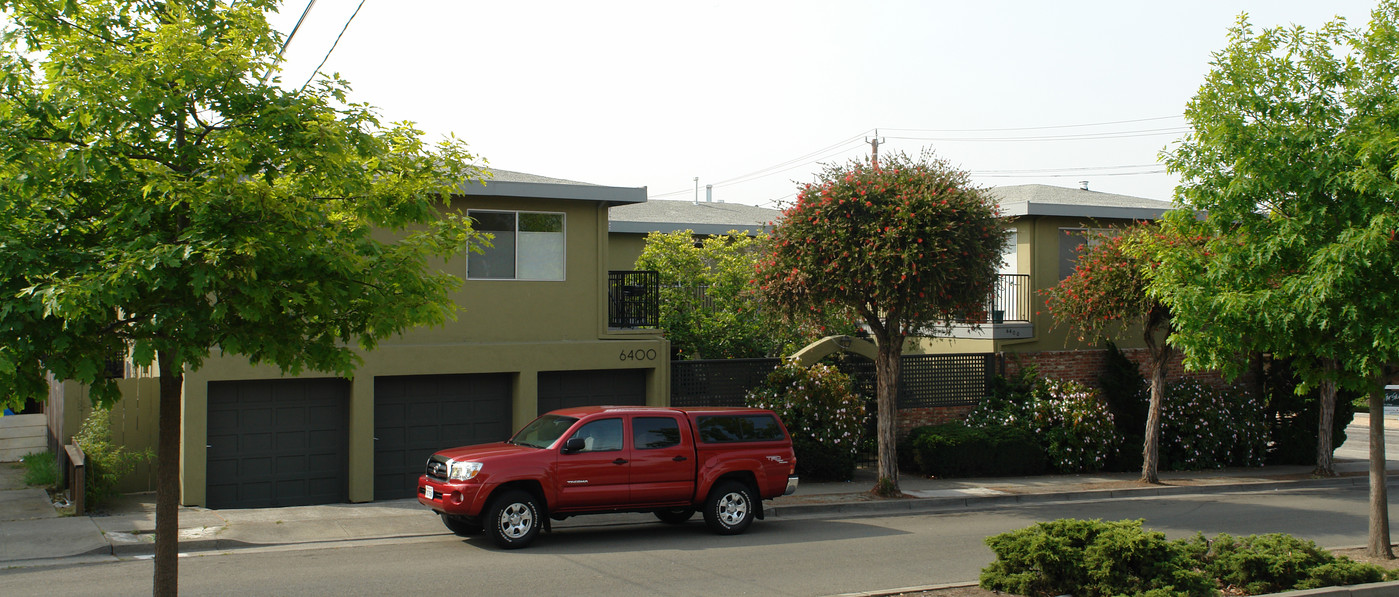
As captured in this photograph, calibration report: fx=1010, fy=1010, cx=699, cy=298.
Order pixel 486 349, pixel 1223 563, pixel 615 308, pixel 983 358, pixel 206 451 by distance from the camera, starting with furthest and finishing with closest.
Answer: pixel 983 358 → pixel 615 308 → pixel 486 349 → pixel 206 451 → pixel 1223 563

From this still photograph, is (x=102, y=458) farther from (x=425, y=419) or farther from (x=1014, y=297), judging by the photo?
(x=1014, y=297)

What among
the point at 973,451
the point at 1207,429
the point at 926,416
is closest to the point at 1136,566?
the point at 973,451

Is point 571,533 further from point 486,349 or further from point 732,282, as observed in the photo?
point 732,282

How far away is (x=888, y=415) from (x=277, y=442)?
1001 centimetres

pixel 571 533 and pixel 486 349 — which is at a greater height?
pixel 486 349

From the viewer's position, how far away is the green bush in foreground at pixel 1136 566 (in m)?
8.78

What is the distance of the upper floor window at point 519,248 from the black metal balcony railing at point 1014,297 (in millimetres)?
10771

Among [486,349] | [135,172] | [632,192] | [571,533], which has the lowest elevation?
[571,533]

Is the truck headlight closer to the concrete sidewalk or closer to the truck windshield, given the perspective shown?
the truck windshield

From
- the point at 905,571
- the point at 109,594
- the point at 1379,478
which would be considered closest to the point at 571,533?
the point at 905,571

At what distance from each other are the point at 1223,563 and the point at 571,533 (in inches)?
304

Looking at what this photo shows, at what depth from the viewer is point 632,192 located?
60.2 ft

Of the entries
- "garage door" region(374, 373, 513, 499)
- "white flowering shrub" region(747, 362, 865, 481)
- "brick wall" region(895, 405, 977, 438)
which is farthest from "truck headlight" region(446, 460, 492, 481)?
"brick wall" region(895, 405, 977, 438)

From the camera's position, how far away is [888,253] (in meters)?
15.7
